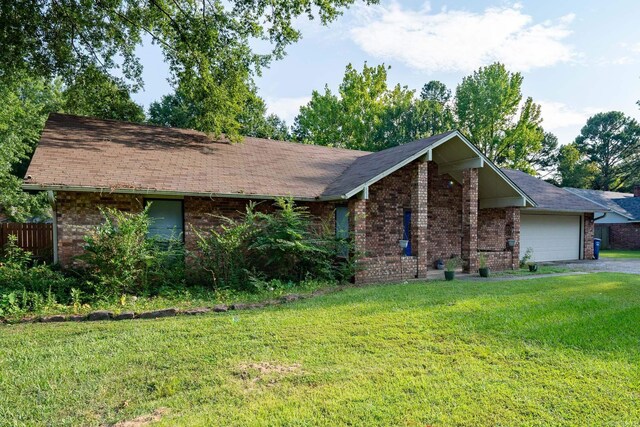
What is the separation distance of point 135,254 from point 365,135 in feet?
88.1

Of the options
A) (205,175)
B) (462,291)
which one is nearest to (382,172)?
(462,291)

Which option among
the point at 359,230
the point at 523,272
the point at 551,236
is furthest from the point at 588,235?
the point at 359,230

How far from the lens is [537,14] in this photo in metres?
11.2

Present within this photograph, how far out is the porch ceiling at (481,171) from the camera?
40.8 feet

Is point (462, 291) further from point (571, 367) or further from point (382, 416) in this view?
point (382, 416)

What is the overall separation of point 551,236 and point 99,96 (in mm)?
21648

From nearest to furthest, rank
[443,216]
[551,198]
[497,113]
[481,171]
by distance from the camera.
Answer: [481,171]
[443,216]
[551,198]
[497,113]

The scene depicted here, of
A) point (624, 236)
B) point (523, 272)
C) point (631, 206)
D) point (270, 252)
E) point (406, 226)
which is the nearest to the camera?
point (270, 252)

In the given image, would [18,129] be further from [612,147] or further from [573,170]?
[612,147]

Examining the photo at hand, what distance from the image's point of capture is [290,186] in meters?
11.5

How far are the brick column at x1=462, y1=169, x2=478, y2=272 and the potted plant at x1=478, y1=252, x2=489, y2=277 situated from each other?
0.16m

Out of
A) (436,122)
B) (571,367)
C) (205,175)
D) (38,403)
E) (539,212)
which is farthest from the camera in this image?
(436,122)

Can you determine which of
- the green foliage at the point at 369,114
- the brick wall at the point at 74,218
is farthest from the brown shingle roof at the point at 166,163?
the green foliage at the point at 369,114

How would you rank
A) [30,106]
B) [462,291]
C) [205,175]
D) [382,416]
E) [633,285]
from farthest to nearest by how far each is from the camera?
[30,106] < [205,175] < [633,285] < [462,291] < [382,416]
